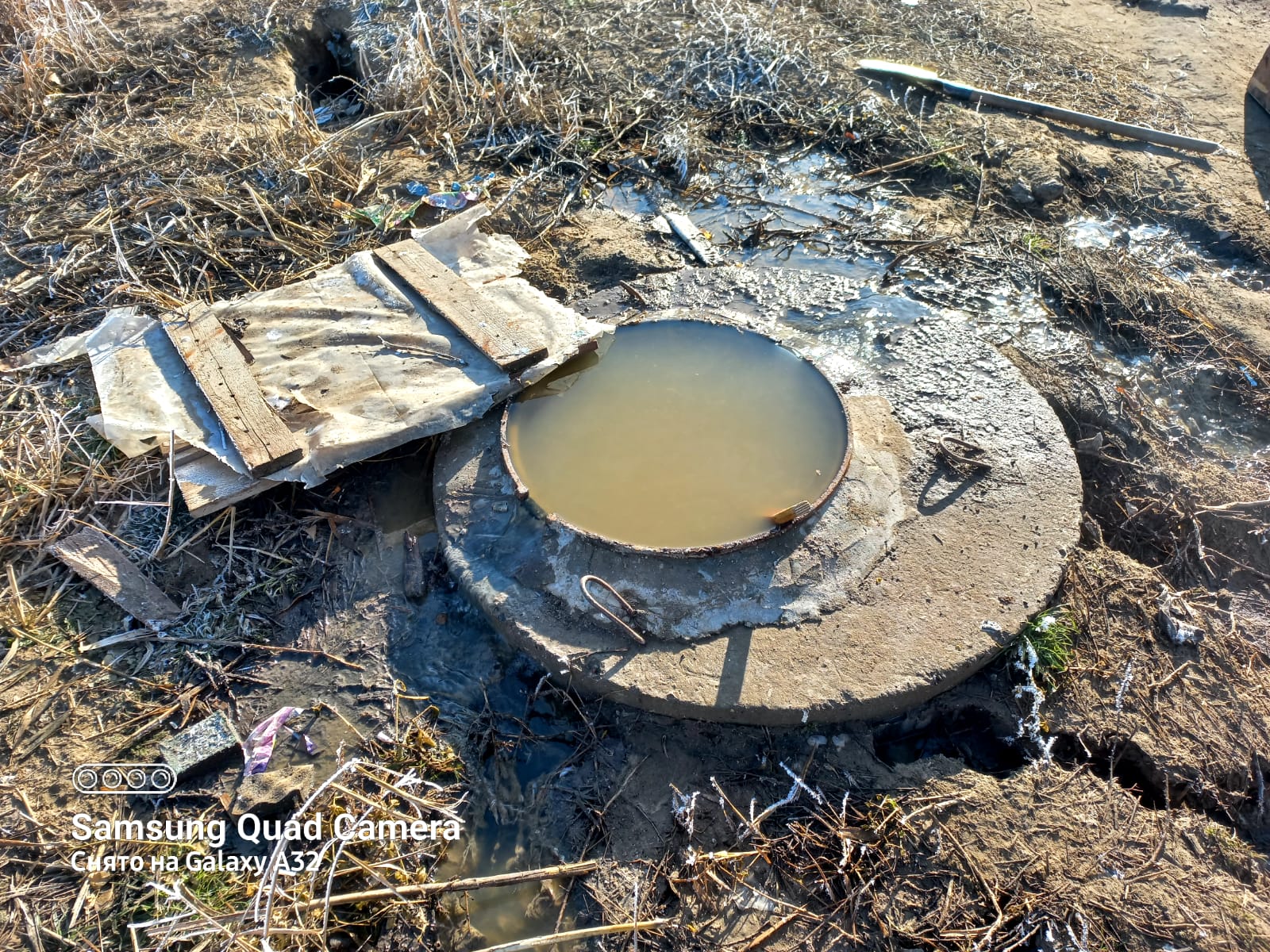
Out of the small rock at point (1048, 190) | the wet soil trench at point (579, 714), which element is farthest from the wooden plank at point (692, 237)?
the small rock at point (1048, 190)

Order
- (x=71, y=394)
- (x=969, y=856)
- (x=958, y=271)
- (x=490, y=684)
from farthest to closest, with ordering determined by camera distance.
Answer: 1. (x=958, y=271)
2. (x=71, y=394)
3. (x=490, y=684)
4. (x=969, y=856)

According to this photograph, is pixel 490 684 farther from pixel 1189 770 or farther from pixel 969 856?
pixel 1189 770

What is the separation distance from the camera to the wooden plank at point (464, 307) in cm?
372

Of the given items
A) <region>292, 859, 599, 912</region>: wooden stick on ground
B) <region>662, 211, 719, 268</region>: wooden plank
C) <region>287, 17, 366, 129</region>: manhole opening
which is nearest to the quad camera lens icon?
<region>292, 859, 599, 912</region>: wooden stick on ground

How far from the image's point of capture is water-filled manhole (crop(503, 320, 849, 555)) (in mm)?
3299

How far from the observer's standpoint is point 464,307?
396cm

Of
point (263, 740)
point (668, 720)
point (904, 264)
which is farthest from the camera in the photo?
point (904, 264)

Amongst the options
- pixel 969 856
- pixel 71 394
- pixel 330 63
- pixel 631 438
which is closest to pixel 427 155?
pixel 330 63

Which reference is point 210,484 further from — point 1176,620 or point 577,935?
point 1176,620

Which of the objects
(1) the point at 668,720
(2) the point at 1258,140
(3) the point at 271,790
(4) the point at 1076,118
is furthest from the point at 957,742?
(2) the point at 1258,140

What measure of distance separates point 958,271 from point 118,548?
4.90m

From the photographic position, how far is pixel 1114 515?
148 inches

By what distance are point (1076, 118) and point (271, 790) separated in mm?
6985

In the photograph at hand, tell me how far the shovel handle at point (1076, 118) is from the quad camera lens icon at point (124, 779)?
23.1 ft
